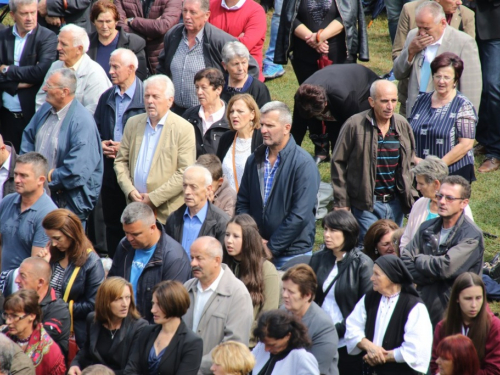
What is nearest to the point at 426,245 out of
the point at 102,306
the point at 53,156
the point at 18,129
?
the point at 102,306

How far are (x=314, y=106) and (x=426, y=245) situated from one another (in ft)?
8.17

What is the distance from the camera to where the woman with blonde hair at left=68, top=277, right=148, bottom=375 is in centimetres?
603

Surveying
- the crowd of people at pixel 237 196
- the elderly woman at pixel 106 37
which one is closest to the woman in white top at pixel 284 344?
the crowd of people at pixel 237 196

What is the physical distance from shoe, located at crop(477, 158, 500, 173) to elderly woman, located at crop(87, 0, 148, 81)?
13.9ft

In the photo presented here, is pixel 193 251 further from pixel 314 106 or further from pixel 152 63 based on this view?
pixel 152 63

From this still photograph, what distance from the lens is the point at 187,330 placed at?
582cm

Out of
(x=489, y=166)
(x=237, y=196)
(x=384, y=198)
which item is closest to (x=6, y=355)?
(x=237, y=196)

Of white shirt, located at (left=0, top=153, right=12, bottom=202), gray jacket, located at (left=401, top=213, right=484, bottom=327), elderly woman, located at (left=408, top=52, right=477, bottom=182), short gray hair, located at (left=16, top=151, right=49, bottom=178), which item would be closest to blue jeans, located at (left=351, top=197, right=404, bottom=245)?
elderly woman, located at (left=408, top=52, right=477, bottom=182)

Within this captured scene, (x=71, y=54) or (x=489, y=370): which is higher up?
(x=71, y=54)

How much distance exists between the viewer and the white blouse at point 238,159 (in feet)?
25.9

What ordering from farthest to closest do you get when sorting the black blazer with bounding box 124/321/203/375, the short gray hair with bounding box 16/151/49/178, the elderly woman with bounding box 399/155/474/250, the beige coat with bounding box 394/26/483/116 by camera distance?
1. the beige coat with bounding box 394/26/483/116
2. the short gray hair with bounding box 16/151/49/178
3. the elderly woman with bounding box 399/155/474/250
4. the black blazer with bounding box 124/321/203/375

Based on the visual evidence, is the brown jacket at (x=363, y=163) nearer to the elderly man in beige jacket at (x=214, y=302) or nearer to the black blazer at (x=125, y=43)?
the elderly man in beige jacket at (x=214, y=302)

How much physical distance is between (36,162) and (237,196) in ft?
5.75

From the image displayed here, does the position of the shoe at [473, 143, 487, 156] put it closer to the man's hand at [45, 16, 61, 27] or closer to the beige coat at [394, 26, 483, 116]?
the beige coat at [394, 26, 483, 116]
